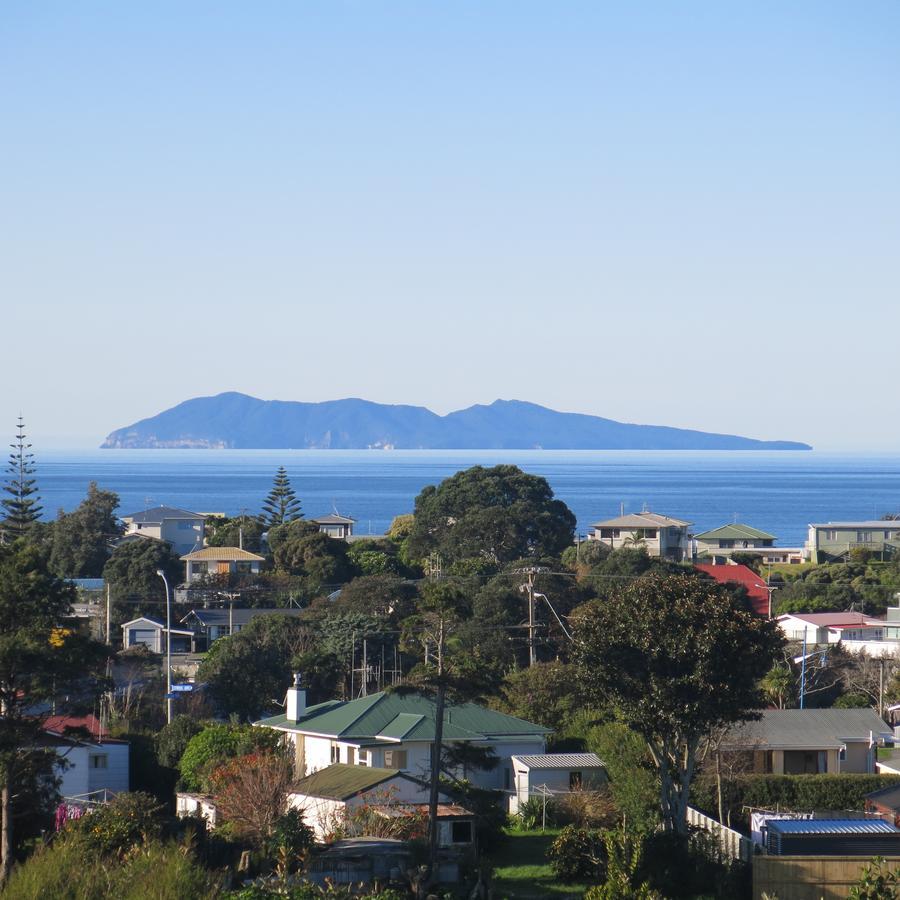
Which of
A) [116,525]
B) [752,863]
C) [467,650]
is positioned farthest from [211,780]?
[116,525]

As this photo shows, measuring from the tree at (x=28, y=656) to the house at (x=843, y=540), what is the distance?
7207 centimetres

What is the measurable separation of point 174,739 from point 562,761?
9.64 m

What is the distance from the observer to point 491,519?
79.1 m

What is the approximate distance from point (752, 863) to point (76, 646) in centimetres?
1207

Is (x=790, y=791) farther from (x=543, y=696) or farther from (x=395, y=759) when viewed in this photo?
(x=395, y=759)

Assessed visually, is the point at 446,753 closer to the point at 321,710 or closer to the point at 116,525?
the point at 321,710

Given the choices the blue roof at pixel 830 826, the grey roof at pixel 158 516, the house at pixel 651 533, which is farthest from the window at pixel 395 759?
the grey roof at pixel 158 516

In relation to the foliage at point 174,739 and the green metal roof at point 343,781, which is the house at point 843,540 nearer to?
the foliage at point 174,739

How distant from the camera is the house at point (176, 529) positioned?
8938 centimetres

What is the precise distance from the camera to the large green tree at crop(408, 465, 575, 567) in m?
79.1

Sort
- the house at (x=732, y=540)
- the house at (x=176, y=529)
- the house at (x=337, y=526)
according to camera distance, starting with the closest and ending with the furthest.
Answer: the house at (x=176, y=529), the house at (x=732, y=540), the house at (x=337, y=526)

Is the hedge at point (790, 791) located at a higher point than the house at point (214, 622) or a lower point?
lower

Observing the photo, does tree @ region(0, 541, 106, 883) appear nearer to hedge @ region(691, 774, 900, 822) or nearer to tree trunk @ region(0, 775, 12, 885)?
tree trunk @ region(0, 775, 12, 885)

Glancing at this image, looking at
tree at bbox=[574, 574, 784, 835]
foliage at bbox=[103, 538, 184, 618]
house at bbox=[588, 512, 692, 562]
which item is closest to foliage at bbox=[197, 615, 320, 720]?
foliage at bbox=[103, 538, 184, 618]
